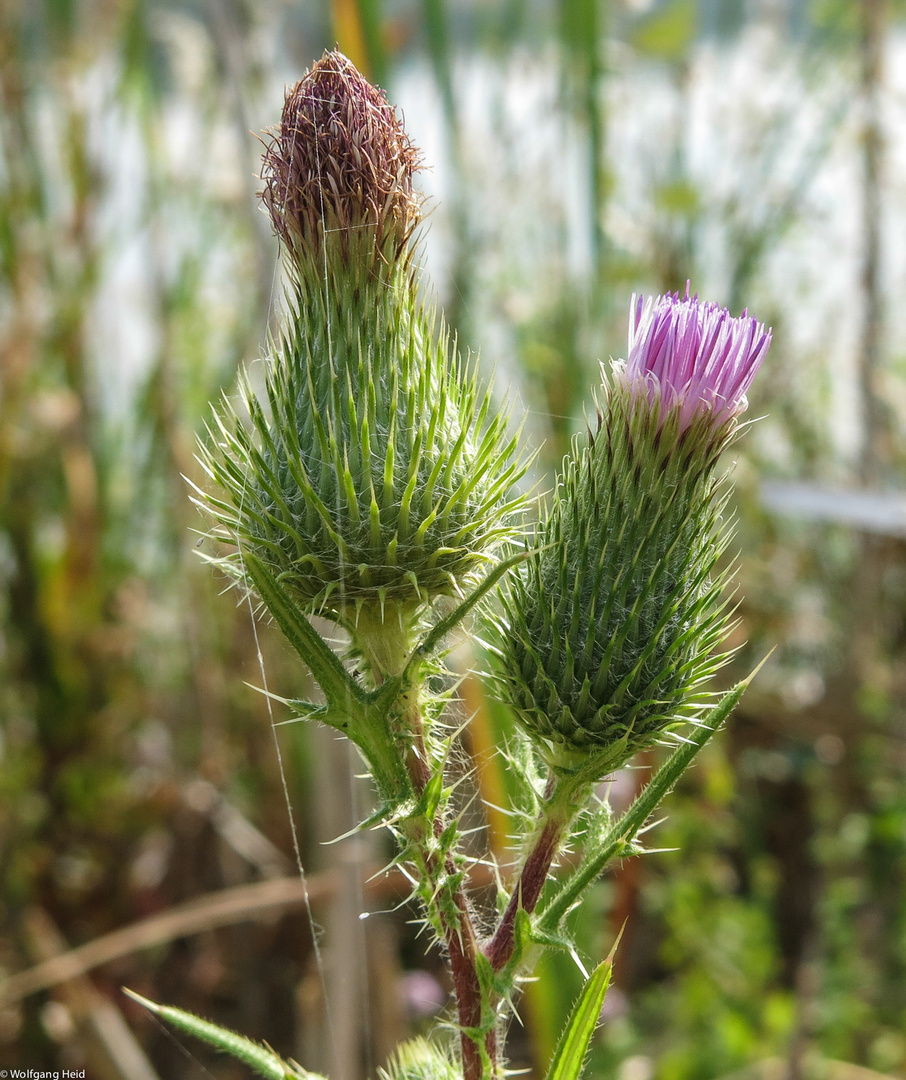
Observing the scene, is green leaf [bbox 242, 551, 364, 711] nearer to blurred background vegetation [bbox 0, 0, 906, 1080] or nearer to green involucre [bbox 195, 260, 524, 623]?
green involucre [bbox 195, 260, 524, 623]

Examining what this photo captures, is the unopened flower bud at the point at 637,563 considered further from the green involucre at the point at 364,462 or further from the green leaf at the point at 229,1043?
the green leaf at the point at 229,1043

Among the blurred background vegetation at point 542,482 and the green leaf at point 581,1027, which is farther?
the blurred background vegetation at point 542,482

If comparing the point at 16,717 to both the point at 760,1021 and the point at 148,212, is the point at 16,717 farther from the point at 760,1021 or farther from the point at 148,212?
the point at 760,1021

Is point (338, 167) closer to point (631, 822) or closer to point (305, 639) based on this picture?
point (305, 639)

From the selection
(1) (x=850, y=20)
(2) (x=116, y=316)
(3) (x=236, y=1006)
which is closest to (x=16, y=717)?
(3) (x=236, y=1006)

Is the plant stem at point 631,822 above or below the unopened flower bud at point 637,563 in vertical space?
below

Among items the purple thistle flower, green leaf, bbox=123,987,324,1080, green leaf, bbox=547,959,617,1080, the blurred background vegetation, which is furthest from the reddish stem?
the blurred background vegetation

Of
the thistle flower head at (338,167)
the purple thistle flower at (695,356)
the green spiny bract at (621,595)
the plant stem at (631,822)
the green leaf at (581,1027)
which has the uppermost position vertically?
the thistle flower head at (338,167)

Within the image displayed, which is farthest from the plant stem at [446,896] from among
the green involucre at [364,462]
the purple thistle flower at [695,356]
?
the purple thistle flower at [695,356]

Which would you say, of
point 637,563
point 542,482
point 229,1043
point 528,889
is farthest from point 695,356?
point 542,482
